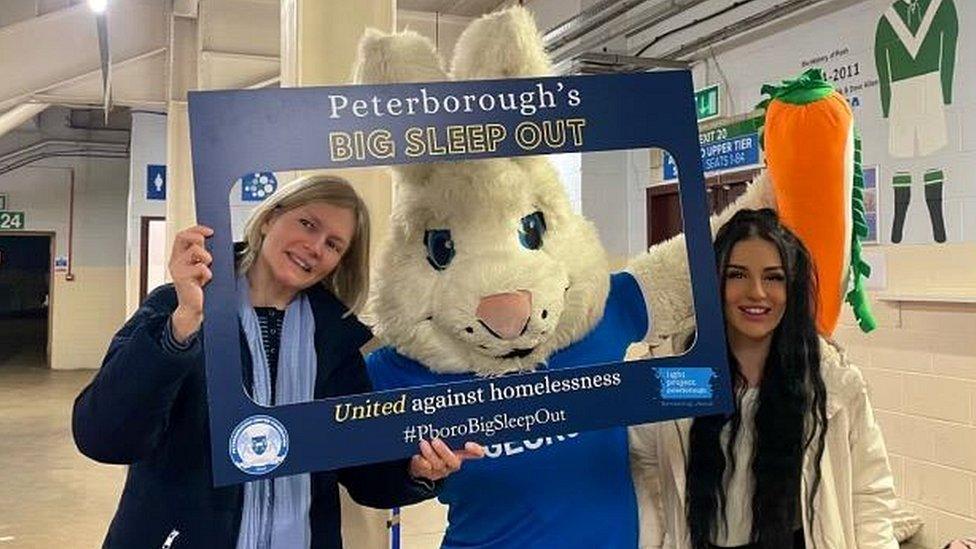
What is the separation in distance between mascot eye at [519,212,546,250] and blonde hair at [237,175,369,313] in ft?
0.90

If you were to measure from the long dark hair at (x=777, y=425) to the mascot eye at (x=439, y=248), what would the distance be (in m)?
0.48

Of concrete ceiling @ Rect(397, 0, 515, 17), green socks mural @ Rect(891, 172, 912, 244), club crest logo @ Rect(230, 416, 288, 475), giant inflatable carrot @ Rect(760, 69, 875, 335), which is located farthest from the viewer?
concrete ceiling @ Rect(397, 0, 515, 17)

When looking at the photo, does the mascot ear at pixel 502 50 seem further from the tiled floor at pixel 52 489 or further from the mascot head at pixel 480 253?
the tiled floor at pixel 52 489

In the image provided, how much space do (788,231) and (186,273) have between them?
1.02 m

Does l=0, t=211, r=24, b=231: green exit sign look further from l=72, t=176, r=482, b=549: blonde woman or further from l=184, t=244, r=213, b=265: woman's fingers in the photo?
l=184, t=244, r=213, b=265: woman's fingers

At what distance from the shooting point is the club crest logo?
106cm

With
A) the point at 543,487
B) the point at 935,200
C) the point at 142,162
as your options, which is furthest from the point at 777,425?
the point at 142,162

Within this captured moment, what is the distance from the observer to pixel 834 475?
1.43 m

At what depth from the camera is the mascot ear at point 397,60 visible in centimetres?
133

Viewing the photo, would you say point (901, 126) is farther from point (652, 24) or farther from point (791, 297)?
point (791, 297)

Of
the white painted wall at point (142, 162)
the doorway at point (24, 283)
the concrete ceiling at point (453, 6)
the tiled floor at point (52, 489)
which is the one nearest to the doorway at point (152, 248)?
the white painted wall at point (142, 162)

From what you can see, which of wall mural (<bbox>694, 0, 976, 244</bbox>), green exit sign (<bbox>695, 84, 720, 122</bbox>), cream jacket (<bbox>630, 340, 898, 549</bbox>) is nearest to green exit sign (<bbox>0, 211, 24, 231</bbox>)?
green exit sign (<bbox>695, 84, 720, 122</bbox>)

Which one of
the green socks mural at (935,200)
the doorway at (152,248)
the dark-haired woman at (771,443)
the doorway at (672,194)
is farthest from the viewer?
the doorway at (152,248)

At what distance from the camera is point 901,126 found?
365 cm
